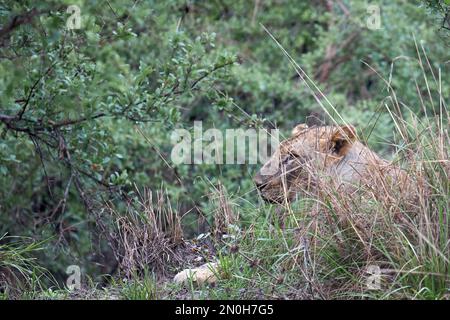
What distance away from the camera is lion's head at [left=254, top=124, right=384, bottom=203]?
534 cm

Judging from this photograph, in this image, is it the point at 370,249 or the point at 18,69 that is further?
the point at 18,69

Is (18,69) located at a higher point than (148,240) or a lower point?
higher

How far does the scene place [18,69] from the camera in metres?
5.57

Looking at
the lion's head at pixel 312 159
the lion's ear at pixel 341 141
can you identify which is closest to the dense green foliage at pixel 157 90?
the lion's head at pixel 312 159

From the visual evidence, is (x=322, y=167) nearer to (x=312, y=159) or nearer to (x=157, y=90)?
(x=312, y=159)

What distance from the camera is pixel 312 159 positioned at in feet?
17.2

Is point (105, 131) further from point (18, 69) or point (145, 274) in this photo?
point (145, 274)

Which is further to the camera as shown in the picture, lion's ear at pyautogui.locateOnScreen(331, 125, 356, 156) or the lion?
lion's ear at pyautogui.locateOnScreen(331, 125, 356, 156)

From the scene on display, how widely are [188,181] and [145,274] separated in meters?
5.46

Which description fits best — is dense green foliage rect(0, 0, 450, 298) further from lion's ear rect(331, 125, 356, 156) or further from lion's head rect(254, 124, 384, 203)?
lion's ear rect(331, 125, 356, 156)

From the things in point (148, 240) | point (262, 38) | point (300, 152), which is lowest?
point (148, 240)

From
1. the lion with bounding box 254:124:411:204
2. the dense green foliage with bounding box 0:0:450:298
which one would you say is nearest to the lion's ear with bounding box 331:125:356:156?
the lion with bounding box 254:124:411:204

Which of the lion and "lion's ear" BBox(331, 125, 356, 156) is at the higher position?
"lion's ear" BBox(331, 125, 356, 156)

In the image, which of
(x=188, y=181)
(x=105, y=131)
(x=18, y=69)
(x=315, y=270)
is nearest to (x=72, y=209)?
(x=188, y=181)
